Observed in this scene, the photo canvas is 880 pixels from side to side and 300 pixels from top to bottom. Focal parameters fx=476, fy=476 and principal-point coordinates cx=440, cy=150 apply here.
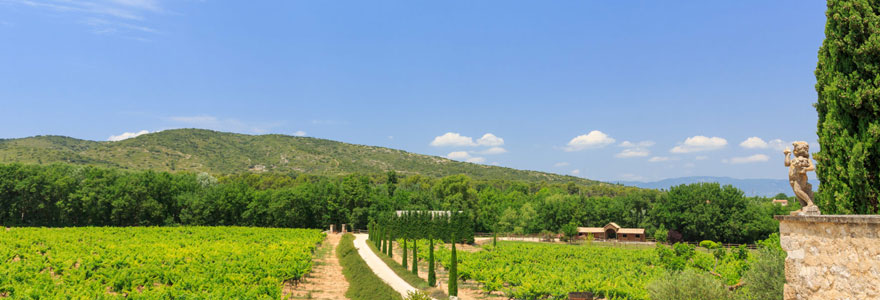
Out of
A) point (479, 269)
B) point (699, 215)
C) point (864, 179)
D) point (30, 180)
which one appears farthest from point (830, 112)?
point (30, 180)

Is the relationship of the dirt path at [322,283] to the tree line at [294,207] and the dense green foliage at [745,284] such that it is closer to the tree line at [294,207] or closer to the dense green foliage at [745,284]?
the dense green foliage at [745,284]

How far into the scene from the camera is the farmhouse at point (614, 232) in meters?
72.4

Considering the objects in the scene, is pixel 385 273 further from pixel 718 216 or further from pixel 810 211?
pixel 718 216

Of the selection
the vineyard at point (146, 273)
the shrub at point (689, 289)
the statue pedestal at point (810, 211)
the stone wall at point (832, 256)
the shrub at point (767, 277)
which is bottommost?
the vineyard at point (146, 273)

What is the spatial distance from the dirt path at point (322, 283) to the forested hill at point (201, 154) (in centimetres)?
11866

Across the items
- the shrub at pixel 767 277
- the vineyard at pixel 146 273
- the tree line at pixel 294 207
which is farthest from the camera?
the tree line at pixel 294 207

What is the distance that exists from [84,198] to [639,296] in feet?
235

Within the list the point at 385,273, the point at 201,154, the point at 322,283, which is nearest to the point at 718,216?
the point at 385,273

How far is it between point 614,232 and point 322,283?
58.0 meters

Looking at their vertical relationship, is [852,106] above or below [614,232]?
above

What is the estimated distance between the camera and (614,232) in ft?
249

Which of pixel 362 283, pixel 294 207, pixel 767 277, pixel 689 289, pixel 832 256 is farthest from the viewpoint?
pixel 294 207

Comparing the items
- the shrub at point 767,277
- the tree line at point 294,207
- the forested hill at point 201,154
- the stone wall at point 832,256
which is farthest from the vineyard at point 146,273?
the forested hill at point 201,154

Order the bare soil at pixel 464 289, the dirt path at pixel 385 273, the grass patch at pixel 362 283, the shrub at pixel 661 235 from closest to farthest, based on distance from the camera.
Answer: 1. the grass patch at pixel 362 283
2. the bare soil at pixel 464 289
3. the dirt path at pixel 385 273
4. the shrub at pixel 661 235
